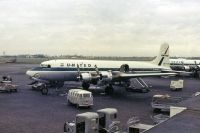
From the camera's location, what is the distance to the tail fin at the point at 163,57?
70.2 metres

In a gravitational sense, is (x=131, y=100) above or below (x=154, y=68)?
below

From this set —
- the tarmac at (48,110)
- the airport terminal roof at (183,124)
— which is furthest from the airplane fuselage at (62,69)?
the airport terminal roof at (183,124)

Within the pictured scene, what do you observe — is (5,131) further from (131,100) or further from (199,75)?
(199,75)

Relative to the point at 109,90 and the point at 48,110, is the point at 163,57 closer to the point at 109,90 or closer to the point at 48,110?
the point at 109,90

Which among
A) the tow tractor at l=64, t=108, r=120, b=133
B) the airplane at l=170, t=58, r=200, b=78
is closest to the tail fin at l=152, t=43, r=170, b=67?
the airplane at l=170, t=58, r=200, b=78

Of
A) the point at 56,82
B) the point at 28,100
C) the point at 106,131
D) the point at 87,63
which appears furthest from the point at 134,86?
the point at 106,131

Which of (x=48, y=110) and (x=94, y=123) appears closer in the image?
(x=94, y=123)

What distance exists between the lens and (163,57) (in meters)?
70.9

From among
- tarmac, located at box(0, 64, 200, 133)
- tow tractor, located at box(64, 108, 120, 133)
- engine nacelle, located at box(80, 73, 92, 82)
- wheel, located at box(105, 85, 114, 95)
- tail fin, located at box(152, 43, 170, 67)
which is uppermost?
tail fin, located at box(152, 43, 170, 67)

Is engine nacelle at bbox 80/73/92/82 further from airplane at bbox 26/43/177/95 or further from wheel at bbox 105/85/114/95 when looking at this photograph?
wheel at bbox 105/85/114/95

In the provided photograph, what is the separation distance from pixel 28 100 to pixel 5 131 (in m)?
17.9

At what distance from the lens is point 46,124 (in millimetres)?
30844

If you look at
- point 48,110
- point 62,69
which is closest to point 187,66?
point 62,69

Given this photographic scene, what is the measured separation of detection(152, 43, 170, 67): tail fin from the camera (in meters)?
70.2
